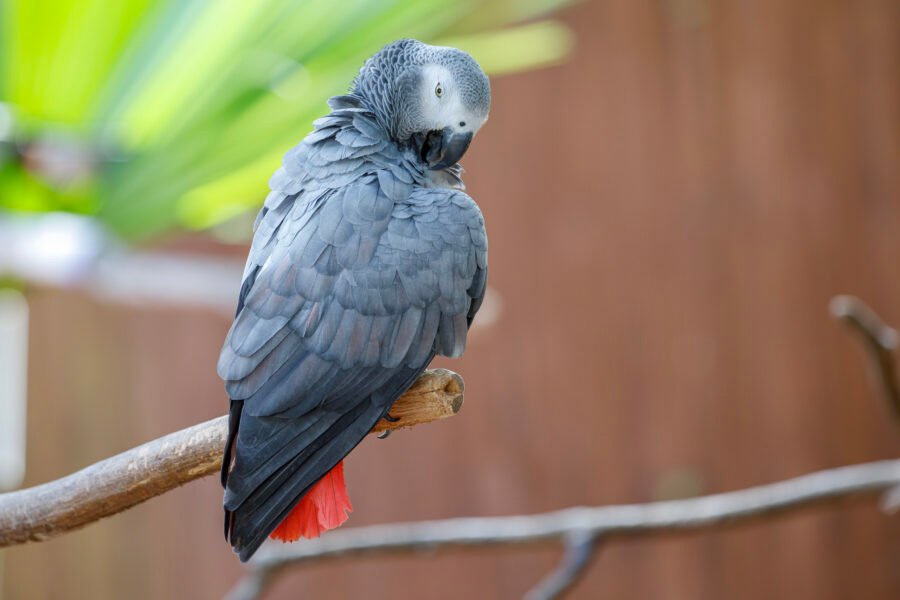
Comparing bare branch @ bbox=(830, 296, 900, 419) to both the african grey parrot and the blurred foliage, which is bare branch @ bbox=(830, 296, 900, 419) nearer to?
the african grey parrot

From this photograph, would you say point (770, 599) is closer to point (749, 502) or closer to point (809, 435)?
point (809, 435)

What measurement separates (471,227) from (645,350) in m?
0.84

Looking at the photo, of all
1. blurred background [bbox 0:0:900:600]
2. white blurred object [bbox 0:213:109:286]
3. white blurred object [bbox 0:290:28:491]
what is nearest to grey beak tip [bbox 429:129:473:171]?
white blurred object [bbox 0:213:109:286]

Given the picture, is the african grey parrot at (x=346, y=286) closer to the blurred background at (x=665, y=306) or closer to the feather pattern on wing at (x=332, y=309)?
the feather pattern on wing at (x=332, y=309)

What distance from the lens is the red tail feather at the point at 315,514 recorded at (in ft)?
2.33

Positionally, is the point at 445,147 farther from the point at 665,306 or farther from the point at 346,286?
the point at 665,306

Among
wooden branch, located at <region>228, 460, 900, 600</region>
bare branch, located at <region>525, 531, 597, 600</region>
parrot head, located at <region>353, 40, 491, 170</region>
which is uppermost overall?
parrot head, located at <region>353, 40, 491, 170</region>

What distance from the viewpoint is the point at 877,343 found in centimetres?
92

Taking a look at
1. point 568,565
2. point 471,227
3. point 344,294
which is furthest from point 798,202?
point 344,294

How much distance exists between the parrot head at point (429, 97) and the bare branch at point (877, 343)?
0.38 m

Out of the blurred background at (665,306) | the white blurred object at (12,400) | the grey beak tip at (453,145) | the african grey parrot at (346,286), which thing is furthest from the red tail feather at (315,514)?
the white blurred object at (12,400)

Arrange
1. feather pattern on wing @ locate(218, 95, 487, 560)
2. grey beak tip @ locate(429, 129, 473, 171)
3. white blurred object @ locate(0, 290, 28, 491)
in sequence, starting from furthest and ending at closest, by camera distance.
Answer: white blurred object @ locate(0, 290, 28, 491) < grey beak tip @ locate(429, 129, 473, 171) < feather pattern on wing @ locate(218, 95, 487, 560)

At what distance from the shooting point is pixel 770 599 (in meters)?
1.54

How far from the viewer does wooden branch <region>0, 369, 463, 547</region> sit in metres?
0.68
